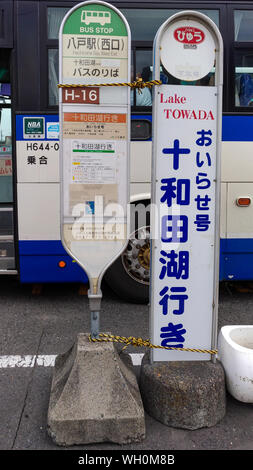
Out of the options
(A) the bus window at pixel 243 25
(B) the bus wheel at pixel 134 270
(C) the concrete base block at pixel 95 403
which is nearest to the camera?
(C) the concrete base block at pixel 95 403

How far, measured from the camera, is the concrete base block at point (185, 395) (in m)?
2.79

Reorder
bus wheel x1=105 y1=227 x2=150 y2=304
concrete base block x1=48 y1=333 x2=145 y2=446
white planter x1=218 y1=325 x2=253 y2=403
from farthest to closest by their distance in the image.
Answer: bus wheel x1=105 y1=227 x2=150 y2=304
white planter x1=218 y1=325 x2=253 y2=403
concrete base block x1=48 y1=333 x2=145 y2=446

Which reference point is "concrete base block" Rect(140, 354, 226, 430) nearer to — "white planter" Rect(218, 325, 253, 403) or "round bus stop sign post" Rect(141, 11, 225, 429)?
"round bus stop sign post" Rect(141, 11, 225, 429)

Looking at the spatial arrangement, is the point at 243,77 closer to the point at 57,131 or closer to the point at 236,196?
the point at 236,196

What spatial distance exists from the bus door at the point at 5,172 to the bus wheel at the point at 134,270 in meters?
1.06

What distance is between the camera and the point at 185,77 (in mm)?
2785

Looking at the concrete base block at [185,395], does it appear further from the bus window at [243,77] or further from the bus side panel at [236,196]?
the bus window at [243,77]

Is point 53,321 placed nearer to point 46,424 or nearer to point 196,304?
point 46,424

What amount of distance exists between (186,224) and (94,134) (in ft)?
2.56

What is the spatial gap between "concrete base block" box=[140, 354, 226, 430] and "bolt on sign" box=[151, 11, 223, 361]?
0.42ft

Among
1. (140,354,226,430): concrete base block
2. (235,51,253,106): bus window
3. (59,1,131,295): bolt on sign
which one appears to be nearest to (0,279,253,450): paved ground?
(140,354,226,430): concrete base block

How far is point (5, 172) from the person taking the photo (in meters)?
6.34

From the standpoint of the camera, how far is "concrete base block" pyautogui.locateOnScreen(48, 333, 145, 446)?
267cm

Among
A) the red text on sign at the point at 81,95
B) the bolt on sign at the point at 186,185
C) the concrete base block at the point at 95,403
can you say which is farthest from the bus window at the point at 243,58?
the concrete base block at the point at 95,403
